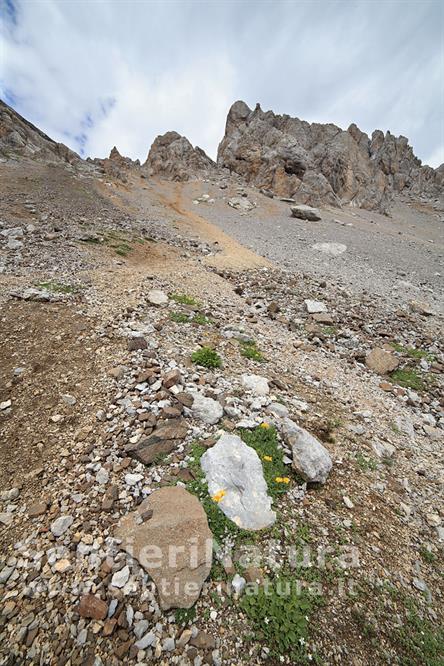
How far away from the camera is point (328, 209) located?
46969 millimetres

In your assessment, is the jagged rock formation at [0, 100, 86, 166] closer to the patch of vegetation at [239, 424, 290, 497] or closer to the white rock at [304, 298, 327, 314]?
the white rock at [304, 298, 327, 314]

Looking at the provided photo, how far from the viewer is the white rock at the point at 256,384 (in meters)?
6.45

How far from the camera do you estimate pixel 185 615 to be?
3107 mm

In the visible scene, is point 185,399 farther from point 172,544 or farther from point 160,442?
point 172,544

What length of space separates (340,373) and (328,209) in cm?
4664


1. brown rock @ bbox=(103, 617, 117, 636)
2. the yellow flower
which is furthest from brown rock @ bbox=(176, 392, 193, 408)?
brown rock @ bbox=(103, 617, 117, 636)

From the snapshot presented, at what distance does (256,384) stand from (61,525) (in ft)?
14.3

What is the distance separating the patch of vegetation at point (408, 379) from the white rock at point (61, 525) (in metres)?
8.69

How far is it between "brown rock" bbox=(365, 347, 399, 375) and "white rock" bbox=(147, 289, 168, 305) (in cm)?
711

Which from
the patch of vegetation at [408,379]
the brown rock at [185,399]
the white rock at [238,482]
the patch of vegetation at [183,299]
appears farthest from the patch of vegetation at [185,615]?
the patch of vegetation at [183,299]

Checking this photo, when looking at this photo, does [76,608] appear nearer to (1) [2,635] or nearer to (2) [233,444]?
(1) [2,635]

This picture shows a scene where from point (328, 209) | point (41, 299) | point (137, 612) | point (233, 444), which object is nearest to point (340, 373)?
point (233, 444)

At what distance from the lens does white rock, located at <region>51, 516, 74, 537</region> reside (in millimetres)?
3607

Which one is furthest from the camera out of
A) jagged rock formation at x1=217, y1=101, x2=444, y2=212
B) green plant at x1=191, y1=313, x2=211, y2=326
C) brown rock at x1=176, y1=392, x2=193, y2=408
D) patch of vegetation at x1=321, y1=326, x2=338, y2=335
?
jagged rock formation at x1=217, y1=101, x2=444, y2=212
